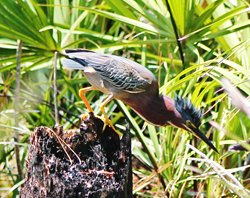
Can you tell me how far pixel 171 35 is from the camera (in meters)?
3.08

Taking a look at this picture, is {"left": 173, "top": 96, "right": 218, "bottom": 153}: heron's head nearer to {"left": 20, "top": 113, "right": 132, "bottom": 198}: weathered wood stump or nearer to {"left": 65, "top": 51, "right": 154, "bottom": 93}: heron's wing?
{"left": 65, "top": 51, "right": 154, "bottom": 93}: heron's wing

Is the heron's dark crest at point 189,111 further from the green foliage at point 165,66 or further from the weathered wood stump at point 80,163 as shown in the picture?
the weathered wood stump at point 80,163

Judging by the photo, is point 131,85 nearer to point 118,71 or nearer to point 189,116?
point 118,71

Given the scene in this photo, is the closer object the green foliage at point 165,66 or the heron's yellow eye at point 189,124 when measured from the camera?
the heron's yellow eye at point 189,124

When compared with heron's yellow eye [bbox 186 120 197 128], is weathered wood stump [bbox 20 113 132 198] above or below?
below

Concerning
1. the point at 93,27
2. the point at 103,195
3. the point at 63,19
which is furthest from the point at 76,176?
the point at 93,27

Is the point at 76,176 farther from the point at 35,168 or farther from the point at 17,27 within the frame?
the point at 17,27

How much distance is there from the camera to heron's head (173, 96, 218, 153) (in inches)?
112

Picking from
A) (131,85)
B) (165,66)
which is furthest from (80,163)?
(165,66)

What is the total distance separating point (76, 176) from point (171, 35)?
1002 mm

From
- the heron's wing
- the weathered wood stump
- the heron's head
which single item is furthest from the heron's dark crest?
the weathered wood stump

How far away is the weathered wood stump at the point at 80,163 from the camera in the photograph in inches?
90.5

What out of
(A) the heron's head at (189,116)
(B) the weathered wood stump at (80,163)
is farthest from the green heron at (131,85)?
(B) the weathered wood stump at (80,163)

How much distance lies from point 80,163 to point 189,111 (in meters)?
0.60
